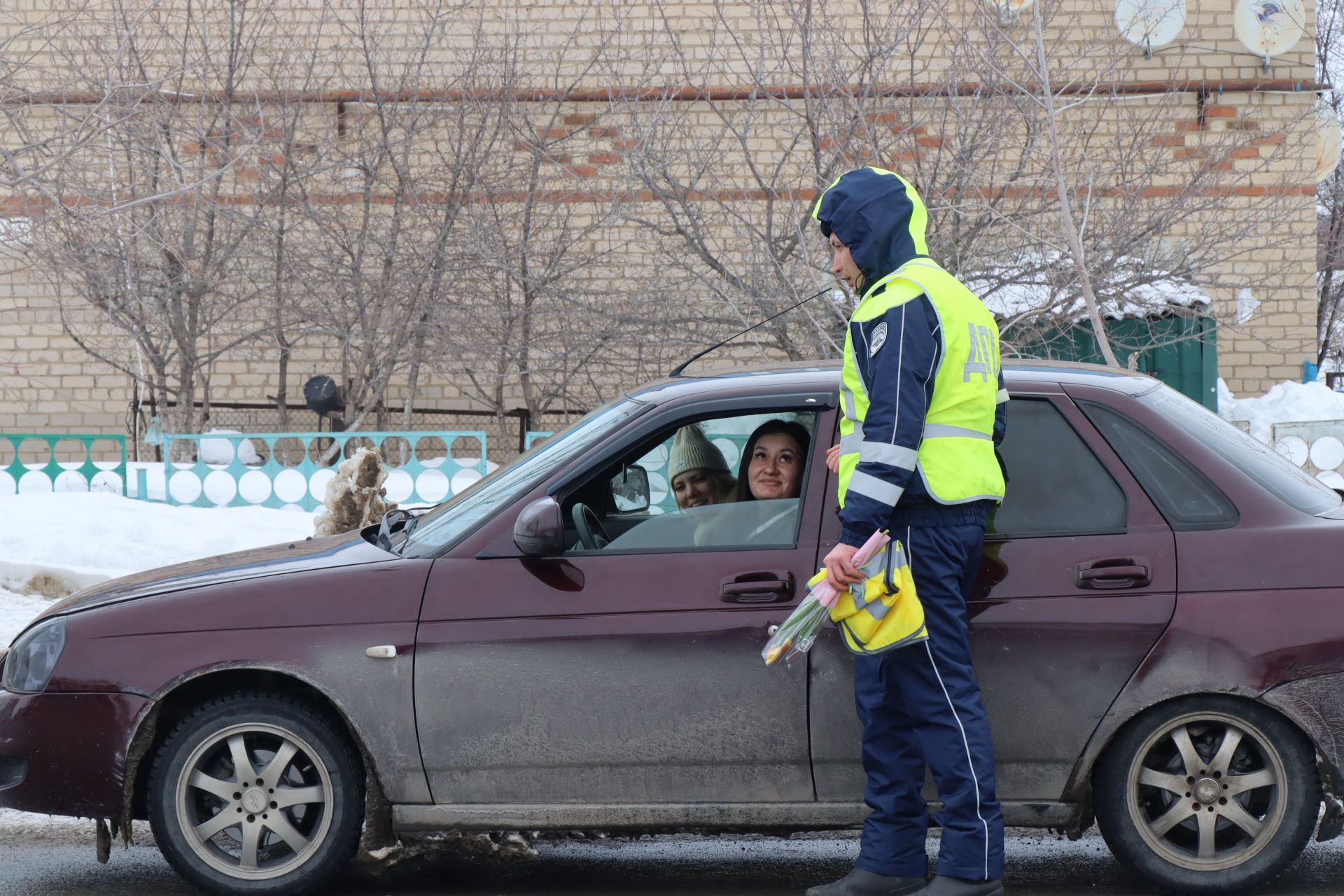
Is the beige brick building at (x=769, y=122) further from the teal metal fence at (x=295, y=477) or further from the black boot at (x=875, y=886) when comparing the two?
the black boot at (x=875, y=886)

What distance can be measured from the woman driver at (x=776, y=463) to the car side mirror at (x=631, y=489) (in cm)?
36

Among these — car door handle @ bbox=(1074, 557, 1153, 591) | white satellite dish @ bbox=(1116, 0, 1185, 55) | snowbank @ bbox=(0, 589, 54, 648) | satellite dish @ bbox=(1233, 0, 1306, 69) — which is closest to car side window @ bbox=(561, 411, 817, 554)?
car door handle @ bbox=(1074, 557, 1153, 591)

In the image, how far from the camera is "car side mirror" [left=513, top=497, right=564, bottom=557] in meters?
3.67

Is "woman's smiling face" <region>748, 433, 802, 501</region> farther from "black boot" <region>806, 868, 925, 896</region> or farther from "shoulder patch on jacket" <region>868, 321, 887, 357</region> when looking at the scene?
"black boot" <region>806, 868, 925, 896</region>

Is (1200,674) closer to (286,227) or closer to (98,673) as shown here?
(98,673)

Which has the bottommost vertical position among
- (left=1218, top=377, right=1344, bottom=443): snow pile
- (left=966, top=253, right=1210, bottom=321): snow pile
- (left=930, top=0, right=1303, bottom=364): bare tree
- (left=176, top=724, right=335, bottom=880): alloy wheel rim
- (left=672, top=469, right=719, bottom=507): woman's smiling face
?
(left=176, top=724, right=335, bottom=880): alloy wheel rim

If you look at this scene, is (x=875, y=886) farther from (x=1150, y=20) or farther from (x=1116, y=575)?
(x=1150, y=20)

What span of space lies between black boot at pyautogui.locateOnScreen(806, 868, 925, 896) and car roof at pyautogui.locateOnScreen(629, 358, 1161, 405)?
136 cm

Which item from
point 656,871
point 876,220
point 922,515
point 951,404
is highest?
point 876,220

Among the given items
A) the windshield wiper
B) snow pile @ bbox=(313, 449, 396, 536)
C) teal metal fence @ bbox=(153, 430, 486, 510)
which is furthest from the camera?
teal metal fence @ bbox=(153, 430, 486, 510)

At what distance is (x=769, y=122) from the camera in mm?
13906

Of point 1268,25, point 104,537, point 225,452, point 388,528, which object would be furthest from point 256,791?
point 1268,25

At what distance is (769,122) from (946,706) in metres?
11.1

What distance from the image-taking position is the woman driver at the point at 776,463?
12.9 ft
